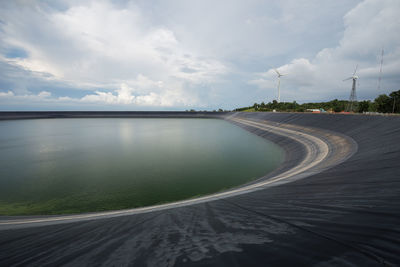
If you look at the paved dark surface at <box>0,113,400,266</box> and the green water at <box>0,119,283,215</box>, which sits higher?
the paved dark surface at <box>0,113,400,266</box>

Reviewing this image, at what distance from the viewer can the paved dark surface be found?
254 centimetres

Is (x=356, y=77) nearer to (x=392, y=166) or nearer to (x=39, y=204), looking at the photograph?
(x=392, y=166)

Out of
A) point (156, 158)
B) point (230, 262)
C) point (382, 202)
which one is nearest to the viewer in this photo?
point (230, 262)

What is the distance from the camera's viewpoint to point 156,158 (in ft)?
64.1

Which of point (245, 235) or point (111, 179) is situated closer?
point (245, 235)

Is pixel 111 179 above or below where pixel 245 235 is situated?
below

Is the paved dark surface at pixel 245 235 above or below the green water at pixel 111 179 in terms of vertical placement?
above

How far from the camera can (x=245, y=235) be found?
3.31 m

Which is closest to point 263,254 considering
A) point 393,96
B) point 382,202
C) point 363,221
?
point 363,221

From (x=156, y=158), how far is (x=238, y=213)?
53.2ft

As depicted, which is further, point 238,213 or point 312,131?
point 312,131

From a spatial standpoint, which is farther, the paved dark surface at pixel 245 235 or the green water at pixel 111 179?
the green water at pixel 111 179

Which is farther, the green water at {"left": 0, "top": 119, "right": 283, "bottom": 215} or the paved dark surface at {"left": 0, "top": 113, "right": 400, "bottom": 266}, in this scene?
the green water at {"left": 0, "top": 119, "right": 283, "bottom": 215}

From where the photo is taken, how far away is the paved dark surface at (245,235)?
8.34 feet
